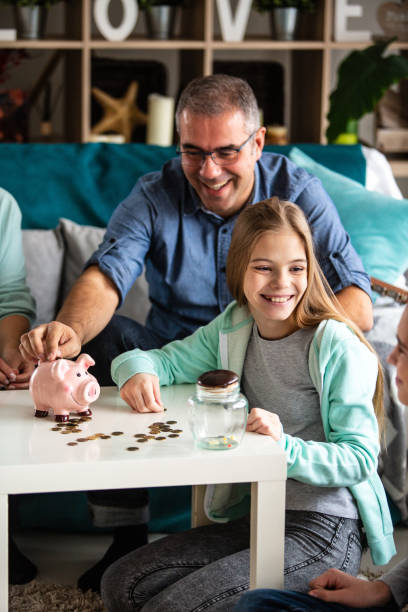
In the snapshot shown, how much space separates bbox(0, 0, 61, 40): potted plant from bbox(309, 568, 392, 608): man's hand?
265 cm

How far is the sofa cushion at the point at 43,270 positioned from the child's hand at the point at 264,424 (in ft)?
3.81

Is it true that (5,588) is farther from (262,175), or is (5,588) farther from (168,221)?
(262,175)

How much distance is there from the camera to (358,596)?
1.13m

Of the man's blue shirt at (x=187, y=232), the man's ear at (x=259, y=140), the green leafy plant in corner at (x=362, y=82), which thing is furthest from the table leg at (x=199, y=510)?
the green leafy plant in corner at (x=362, y=82)

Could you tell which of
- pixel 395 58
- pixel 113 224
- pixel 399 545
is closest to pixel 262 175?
pixel 113 224

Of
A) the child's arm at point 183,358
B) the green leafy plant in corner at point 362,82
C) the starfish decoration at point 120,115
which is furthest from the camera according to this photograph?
the starfish decoration at point 120,115

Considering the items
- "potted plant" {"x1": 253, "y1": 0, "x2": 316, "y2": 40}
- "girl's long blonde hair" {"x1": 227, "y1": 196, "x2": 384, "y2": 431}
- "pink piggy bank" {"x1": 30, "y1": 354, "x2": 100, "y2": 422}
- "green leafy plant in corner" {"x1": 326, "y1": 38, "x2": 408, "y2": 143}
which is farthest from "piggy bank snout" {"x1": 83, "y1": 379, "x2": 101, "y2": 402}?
"potted plant" {"x1": 253, "y1": 0, "x2": 316, "y2": 40}

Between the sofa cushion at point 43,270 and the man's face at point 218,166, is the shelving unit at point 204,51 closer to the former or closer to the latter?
the sofa cushion at point 43,270

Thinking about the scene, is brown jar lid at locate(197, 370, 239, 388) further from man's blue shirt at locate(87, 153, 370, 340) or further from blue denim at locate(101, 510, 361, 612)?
man's blue shirt at locate(87, 153, 370, 340)

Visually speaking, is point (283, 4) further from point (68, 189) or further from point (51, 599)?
point (51, 599)

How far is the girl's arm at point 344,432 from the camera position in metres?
1.21

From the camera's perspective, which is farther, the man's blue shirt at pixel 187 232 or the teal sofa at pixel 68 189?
the teal sofa at pixel 68 189

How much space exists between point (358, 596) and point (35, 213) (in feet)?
5.24

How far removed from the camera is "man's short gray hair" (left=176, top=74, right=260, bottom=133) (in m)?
1.74
